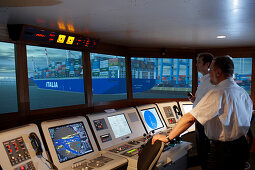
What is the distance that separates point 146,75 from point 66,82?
5.71ft

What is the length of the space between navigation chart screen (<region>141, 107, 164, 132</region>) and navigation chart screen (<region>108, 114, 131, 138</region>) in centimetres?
44

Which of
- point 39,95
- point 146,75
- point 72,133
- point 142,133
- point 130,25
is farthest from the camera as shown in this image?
point 146,75

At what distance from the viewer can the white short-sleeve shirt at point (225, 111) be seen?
5.38ft

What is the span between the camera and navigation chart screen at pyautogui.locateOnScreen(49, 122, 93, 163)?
6.63ft

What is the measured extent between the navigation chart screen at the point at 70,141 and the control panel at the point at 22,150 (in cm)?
19

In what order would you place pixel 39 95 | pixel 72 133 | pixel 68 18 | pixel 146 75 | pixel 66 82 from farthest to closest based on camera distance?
pixel 146 75 < pixel 66 82 < pixel 39 95 < pixel 72 133 < pixel 68 18

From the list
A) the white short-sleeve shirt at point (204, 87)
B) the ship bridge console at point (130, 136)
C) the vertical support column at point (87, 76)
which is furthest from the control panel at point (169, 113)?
the vertical support column at point (87, 76)

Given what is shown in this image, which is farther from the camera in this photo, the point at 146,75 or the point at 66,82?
the point at 146,75

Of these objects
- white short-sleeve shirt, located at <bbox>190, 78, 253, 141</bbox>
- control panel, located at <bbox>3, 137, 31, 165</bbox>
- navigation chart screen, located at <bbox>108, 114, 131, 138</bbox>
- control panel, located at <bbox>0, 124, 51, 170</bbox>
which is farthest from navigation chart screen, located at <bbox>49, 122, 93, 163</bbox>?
white short-sleeve shirt, located at <bbox>190, 78, 253, 141</bbox>

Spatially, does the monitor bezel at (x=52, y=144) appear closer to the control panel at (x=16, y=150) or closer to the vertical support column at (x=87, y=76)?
the control panel at (x=16, y=150)

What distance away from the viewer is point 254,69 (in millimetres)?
4297

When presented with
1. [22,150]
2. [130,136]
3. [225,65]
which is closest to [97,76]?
[130,136]

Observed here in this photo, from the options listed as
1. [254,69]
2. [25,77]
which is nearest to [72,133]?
[25,77]

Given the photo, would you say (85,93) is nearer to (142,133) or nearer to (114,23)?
(142,133)
